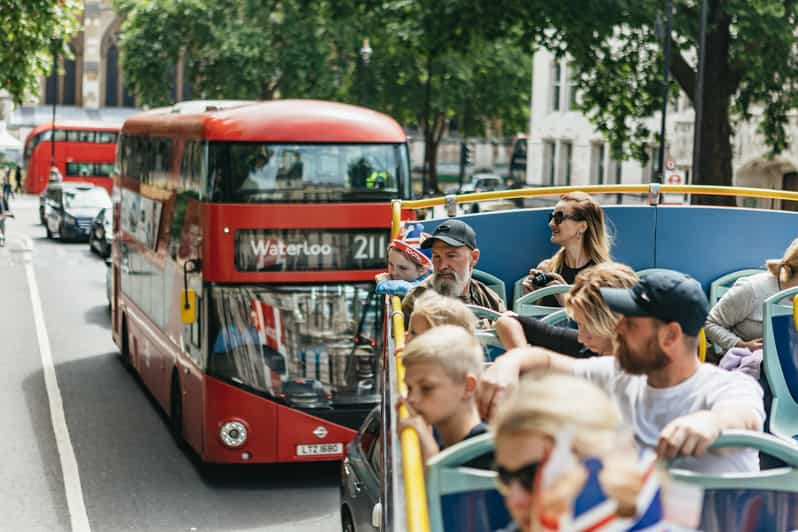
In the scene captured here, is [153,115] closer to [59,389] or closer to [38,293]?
[59,389]

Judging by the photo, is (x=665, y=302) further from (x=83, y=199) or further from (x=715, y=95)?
(x=83, y=199)

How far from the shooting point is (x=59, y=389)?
17750 mm

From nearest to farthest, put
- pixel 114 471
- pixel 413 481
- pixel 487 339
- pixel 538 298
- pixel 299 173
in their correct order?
pixel 413 481 → pixel 487 339 → pixel 538 298 → pixel 299 173 → pixel 114 471

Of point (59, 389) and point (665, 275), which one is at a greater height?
point (665, 275)

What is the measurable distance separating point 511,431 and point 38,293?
2689 centimetres

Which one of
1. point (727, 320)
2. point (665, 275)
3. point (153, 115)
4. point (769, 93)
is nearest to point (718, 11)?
point (769, 93)

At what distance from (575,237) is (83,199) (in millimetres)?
36724

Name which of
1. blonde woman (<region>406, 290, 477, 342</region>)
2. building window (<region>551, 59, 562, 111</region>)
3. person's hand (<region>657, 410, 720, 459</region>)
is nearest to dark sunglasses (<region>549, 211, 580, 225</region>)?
blonde woman (<region>406, 290, 477, 342</region>)

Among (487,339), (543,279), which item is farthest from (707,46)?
(487,339)

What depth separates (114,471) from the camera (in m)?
13.1

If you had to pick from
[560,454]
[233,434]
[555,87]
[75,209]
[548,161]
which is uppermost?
[555,87]

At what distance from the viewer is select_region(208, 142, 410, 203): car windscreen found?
1259 cm

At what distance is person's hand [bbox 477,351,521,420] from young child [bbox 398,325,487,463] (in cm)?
12

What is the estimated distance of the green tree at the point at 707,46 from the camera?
23.5 meters
